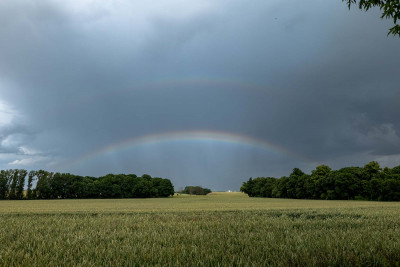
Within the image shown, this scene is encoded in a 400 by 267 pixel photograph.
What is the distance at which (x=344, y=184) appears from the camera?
7756cm

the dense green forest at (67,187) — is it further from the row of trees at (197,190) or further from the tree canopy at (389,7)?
the tree canopy at (389,7)

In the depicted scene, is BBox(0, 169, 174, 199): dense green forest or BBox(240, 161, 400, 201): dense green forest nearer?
BBox(240, 161, 400, 201): dense green forest

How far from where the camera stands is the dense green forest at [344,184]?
69619 mm

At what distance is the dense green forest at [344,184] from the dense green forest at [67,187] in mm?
58661

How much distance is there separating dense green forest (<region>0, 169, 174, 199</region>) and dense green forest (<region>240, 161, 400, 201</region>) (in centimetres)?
5866

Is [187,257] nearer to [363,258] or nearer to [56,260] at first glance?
[56,260]

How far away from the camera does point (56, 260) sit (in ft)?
21.0

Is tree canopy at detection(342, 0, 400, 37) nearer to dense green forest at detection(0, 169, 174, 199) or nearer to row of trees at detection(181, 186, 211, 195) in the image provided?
dense green forest at detection(0, 169, 174, 199)

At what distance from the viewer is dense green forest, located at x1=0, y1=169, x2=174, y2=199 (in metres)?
105

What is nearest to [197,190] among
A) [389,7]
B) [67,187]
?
[67,187]

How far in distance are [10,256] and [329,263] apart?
7753 millimetres

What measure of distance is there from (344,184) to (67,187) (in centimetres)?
10221

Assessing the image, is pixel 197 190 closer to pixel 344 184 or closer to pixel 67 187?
pixel 67 187

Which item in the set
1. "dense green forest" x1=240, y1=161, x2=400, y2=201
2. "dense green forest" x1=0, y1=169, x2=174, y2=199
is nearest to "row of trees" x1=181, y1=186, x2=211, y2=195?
"dense green forest" x1=0, y1=169, x2=174, y2=199
